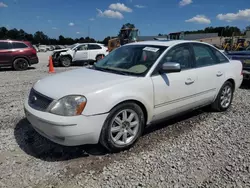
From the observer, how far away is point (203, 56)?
4.32 m

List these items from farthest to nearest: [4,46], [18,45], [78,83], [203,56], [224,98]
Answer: [18,45]
[4,46]
[224,98]
[203,56]
[78,83]

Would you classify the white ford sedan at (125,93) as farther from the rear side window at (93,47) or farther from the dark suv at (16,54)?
the rear side window at (93,47)

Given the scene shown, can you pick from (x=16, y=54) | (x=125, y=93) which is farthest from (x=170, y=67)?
(x=16, y=54)

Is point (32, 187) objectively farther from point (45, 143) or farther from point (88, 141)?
point (45, 143)

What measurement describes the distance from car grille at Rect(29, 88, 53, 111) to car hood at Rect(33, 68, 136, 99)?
0.18 feet

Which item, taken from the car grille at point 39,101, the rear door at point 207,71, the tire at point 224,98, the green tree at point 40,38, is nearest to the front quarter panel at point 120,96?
the car grille at point 39,101

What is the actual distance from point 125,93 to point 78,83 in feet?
2.28

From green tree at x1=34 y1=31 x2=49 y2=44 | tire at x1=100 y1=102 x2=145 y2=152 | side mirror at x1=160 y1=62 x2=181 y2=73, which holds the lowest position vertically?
tire at x1=100 y1=102 x2=145 y2=152

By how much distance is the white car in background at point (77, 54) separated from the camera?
14039 mm

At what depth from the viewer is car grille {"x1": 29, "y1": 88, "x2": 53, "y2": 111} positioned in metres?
2.92

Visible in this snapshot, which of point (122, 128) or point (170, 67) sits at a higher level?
point (170, 67)

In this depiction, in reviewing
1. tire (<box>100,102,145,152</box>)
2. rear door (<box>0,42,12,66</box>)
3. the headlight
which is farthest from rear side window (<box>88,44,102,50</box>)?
the headlight

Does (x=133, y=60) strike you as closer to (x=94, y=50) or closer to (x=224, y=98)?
(x=224, y=98)

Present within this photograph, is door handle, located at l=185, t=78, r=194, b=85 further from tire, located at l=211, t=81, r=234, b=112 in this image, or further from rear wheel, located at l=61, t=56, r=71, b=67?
rear wheel, located at l=61, t=56, r=71, b=67
